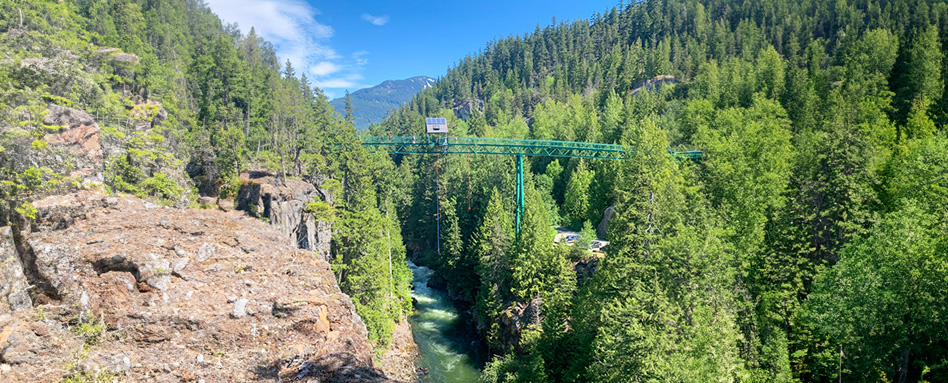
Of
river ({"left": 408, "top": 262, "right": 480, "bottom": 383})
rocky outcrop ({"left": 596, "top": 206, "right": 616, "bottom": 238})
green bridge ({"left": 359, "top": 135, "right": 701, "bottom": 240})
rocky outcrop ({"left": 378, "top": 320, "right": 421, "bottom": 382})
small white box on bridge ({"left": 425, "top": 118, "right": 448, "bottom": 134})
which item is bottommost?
river ({"left": 408, "top": 262, "right": 480, "bottom": 383})

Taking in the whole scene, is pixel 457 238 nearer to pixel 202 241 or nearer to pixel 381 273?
pixel 381 273

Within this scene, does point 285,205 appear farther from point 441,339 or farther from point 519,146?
point 519,146

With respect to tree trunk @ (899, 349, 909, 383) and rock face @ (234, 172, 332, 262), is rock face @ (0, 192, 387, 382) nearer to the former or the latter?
rock face @ (234, 172, 332, 262)

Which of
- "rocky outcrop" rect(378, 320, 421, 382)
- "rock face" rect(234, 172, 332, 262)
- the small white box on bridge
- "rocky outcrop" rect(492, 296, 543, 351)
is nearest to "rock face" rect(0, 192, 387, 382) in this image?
"rock face" rect(234, 172, 332, 262)

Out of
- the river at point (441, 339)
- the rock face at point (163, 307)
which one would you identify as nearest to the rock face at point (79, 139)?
the rock face at point (163, 307)

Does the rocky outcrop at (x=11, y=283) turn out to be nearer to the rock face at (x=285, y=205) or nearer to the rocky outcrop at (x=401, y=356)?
the rock face at (x=285, y=205)

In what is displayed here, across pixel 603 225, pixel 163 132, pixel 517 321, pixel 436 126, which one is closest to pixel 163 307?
pixel 517 321

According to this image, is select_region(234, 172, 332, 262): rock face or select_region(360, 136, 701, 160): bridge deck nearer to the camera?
select_region(234, 172, 332, 262): rock face

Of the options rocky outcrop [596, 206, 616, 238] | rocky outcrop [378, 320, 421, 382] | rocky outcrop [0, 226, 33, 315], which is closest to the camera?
rocky outcrop [0, 226, 33, 315]
